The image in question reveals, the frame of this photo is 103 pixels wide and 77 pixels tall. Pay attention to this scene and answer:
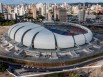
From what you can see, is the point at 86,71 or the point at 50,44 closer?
the point at 86,71

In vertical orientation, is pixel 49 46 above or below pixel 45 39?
below

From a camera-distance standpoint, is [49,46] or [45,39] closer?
[45,39]

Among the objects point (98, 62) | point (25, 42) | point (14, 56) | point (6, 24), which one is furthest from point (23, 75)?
point (6, 24)

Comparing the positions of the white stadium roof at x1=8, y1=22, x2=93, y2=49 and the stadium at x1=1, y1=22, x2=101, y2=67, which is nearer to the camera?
the stadium at x1=1, y1=22, x2=101, y2=67

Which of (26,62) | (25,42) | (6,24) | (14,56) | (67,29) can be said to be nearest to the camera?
(26,62)

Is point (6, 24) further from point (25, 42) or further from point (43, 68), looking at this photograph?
point (43, 68)

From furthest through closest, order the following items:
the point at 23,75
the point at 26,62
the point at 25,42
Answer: the point at 25,42
the point at 26,62
the point at 23,75

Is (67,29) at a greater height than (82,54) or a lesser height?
greater

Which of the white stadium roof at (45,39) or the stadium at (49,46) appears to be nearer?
the stadium at (49,46)
